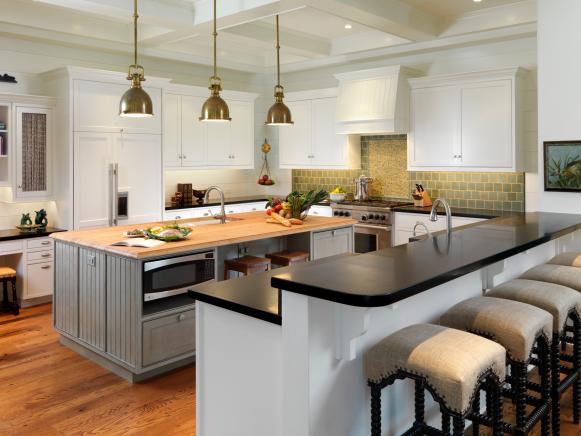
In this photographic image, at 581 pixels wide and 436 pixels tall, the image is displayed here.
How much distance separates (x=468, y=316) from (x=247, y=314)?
3.49 feet

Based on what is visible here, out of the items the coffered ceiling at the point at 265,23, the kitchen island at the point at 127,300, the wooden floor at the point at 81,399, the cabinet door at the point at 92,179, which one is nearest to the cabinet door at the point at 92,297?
the kitchen island at the point at 127,300

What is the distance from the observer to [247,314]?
227cm

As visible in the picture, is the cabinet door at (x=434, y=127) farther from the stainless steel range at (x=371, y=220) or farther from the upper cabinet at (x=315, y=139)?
the upper cabinet at (x=315, y=139)

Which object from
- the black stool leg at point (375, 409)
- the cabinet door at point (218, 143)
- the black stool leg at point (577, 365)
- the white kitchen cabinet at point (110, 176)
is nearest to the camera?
the black stool leg at point (375, 409)

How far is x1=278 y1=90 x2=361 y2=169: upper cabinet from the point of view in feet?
23.8

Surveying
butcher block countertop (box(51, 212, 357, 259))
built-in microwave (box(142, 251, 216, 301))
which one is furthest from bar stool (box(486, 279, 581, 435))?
built-in microwave (box(142, 251, 216, 301))

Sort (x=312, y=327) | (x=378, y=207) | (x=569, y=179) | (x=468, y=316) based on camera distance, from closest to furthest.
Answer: (x=312, y=327), (x=468, y=316), (x=569, y=179), (x=378, y=207)

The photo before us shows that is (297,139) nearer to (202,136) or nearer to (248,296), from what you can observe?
(202,136)

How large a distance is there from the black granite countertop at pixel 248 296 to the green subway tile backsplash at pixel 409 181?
430 cm

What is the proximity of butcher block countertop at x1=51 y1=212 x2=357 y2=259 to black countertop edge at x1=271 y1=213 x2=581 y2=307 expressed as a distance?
5.31 feet

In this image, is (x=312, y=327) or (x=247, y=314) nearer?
(x=312, y=327)

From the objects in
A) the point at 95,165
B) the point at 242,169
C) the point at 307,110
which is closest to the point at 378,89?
the point at 307,110

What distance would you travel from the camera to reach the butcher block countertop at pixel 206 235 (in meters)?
3.75

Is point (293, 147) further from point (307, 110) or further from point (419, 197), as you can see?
point (419, 197)
